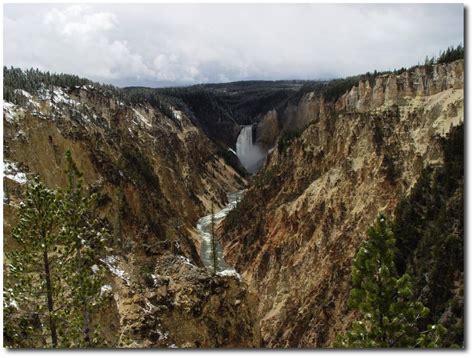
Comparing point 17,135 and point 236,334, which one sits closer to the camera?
point 236,334

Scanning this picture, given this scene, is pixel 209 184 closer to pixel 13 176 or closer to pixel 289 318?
pixel 289 318

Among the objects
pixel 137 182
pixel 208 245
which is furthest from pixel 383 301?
pixel 208 245

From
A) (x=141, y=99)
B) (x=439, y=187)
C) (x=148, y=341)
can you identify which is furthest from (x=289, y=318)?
(x=141, y=99)

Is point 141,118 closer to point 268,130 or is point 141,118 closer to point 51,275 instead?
point 268,130

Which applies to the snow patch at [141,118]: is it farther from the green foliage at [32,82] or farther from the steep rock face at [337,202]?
the steep rock face at [337,202]

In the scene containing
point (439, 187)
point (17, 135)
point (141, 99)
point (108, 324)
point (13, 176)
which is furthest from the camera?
point (141, 99)

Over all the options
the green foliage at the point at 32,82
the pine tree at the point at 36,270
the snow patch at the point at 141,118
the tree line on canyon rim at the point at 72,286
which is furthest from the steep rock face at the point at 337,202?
the snow patch at the point at 141,118

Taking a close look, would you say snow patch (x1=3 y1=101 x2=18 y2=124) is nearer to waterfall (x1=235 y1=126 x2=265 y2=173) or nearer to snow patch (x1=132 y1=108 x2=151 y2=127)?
snow patch (x1=132 y1=108 x2=151 y2=127)
